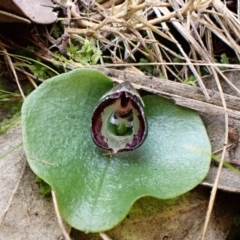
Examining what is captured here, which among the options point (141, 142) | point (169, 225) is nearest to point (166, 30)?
point (141, 142)

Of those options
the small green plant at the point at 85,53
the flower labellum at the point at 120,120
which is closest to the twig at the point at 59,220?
the flower labellum at the point at 120,120

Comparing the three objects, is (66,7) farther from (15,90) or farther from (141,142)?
(141,142)

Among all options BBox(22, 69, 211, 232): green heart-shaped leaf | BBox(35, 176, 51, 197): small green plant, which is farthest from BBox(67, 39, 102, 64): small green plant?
BBox(35, 176, 51, 197): small green plant

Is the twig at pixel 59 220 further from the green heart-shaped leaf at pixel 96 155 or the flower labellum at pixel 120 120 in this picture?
the flower labellum at pixel 120 120

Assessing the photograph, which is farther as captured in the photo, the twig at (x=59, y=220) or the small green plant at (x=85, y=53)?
the small green plant at (x=85, y=53)

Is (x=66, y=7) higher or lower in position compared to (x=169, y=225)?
higher

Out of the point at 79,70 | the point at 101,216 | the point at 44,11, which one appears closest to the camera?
the point at 101,216
